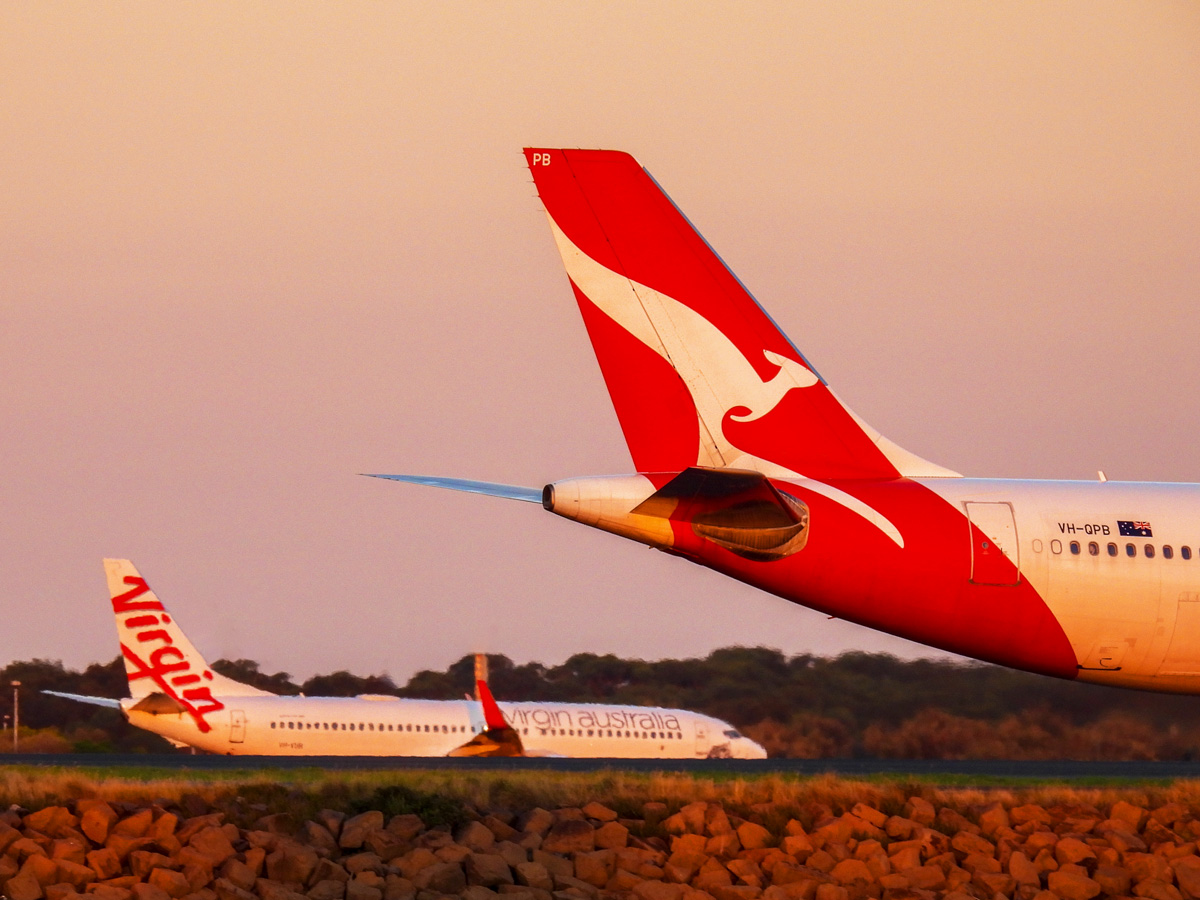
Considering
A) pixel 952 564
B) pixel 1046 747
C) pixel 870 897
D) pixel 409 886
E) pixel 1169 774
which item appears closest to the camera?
pixel 409 886

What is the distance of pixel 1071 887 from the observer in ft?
56.6

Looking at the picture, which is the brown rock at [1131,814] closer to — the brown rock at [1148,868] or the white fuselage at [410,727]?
the brown rock at [1148,868]

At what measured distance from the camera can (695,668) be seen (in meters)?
43.9

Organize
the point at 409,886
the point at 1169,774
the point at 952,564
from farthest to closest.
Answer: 1. the point at 1169,774
2. the point at 952,564
3. the point at 409,886

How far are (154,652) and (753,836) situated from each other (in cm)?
3067

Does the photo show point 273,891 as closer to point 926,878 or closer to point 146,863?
point 146,863

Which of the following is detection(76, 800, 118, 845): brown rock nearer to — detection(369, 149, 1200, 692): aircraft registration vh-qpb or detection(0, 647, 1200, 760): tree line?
detection(369, 149, 1200, 692): aircraft registration vh-qpb

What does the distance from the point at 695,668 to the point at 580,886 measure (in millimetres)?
27798

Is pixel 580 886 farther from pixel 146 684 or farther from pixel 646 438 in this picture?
pixel 146 684

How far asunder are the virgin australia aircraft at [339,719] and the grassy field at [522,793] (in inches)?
870

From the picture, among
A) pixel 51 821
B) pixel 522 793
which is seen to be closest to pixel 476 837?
pixel 522 793

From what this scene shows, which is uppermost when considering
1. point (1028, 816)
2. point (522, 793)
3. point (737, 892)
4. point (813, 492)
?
point (813, 492)

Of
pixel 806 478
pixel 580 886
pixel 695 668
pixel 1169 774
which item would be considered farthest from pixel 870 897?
pixel 695 668

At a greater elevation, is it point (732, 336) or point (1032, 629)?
point (732, 336)
